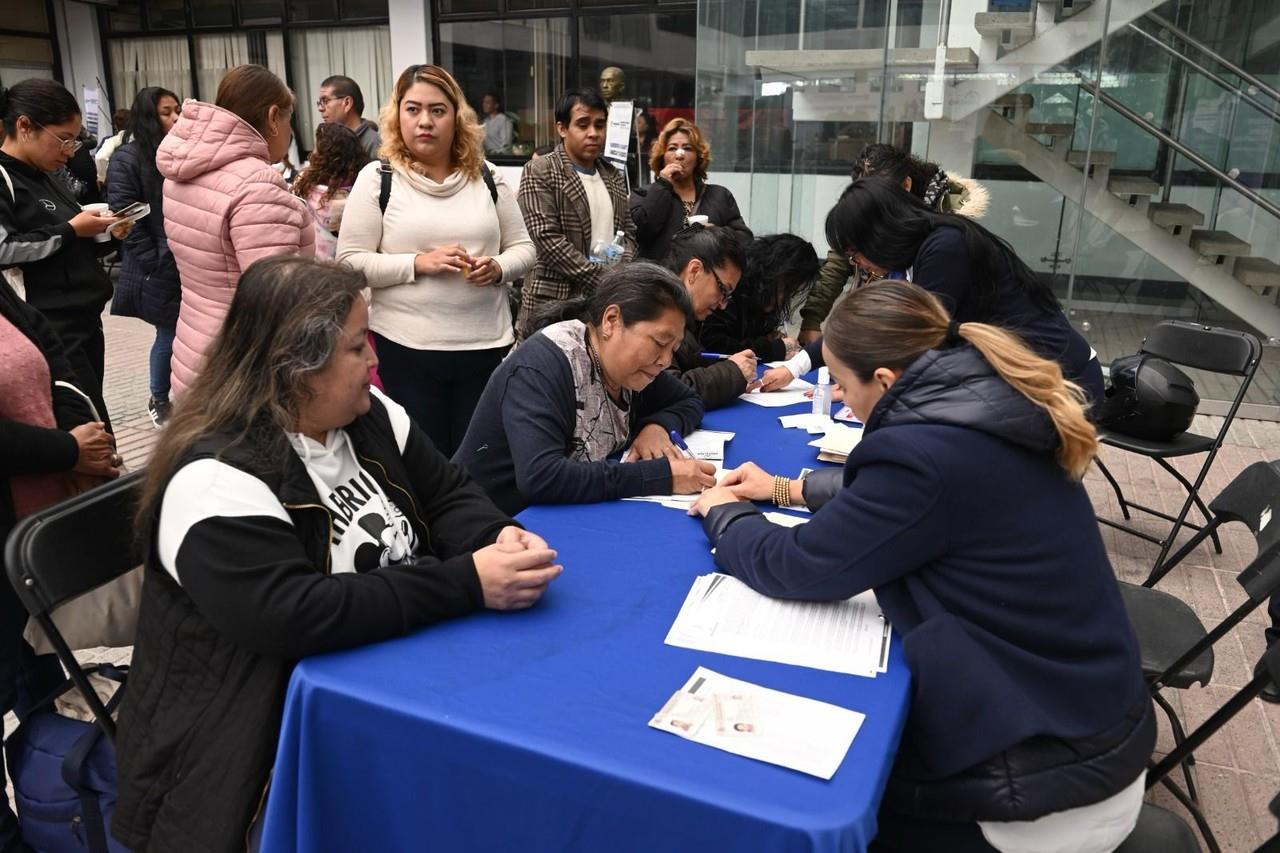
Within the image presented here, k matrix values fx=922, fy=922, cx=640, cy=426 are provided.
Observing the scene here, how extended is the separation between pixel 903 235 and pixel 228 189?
201cm

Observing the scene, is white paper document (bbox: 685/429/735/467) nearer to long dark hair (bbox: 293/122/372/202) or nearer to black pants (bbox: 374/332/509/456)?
black pants (bbox: 374/332/509/456)

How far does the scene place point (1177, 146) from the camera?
5.55m

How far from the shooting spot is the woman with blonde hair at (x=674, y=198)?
168 inches

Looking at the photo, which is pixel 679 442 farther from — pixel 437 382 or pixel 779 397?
pixel 437 382

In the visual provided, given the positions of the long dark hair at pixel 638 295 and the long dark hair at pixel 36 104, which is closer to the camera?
the long dark hair at pixel 638 295

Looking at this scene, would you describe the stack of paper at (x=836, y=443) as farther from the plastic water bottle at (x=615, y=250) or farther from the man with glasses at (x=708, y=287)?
the plastic water bottle at (x=615, y=250)

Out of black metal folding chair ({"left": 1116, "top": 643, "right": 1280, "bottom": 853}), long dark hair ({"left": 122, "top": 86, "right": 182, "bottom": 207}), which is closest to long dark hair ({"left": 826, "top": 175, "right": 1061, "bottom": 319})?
black metal folding chair ({"left": 1116, "top": 643, "right": 1280, "bottom": 853})

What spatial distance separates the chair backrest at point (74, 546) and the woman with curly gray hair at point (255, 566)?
191 millimetres

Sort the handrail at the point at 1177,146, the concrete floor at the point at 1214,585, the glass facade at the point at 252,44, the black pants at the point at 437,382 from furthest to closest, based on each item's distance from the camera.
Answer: the glass facade at the point at 252,44 < the handrail at the point at 1177,146 < the black pants at the point at 437,382 < the concrete floor at the point at 1214,585

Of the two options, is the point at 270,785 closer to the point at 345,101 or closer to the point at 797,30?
the point at 345,101

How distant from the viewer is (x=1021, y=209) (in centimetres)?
580

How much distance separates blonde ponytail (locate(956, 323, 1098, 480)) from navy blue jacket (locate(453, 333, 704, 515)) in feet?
A: 2.74

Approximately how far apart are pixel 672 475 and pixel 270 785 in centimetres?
104

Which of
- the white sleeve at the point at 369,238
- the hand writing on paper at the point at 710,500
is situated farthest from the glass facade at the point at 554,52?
the hand writing on paper at the point at 710,500
